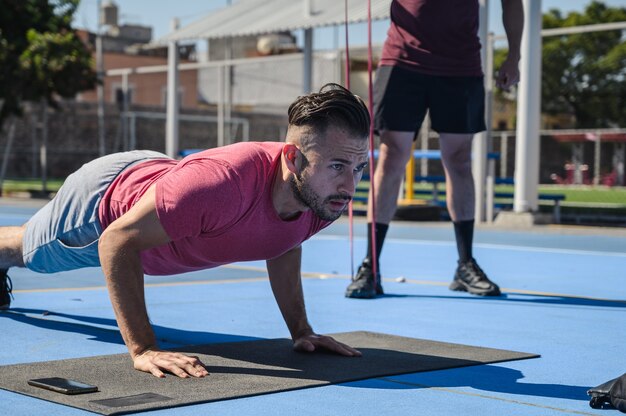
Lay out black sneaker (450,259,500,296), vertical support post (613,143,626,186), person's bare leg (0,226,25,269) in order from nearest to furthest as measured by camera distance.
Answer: person's bare leg (0,226,25,269)
black sneaker (450,259,500,296)
vertical support post (613,143,626,186)

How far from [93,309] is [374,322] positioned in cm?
Result: 122

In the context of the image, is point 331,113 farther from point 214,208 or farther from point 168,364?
point 168,364

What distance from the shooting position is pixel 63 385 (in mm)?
2639

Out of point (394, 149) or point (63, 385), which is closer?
point (63, 385)

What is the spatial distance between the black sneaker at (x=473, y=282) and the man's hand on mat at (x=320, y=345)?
73.6 inches

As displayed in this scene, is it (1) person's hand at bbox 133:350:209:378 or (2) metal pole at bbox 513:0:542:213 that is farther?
(2) metal pole at bbox 513:0:542:213

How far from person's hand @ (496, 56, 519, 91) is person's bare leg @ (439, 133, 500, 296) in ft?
1.09

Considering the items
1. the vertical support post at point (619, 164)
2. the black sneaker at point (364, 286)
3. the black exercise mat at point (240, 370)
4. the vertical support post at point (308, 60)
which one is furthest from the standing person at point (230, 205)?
the vertical support post at point (619, 164)

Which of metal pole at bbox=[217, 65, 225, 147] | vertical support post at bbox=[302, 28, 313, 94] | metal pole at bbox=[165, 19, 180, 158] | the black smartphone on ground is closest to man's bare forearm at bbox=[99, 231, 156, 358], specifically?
the black smartphone on ground

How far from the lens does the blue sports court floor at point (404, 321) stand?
264cm

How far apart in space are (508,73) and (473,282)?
109cm

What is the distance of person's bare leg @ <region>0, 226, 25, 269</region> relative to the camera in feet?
12.4

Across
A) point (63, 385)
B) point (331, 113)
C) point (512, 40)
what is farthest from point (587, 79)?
point (63, 385)

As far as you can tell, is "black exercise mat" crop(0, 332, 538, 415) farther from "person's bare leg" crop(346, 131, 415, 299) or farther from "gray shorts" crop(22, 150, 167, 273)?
"person's bare leg" crop(346, 131, 415, 299)
